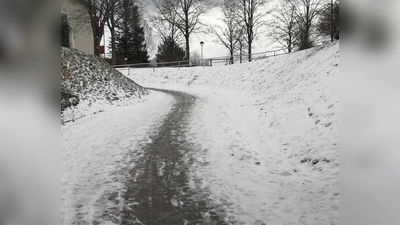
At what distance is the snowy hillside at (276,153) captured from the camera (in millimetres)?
3355

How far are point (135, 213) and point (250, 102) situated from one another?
9.23 metres

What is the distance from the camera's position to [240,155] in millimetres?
5430

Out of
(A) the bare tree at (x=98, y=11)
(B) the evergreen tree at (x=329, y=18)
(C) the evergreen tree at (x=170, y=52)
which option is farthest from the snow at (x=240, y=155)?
Answer: (C) the evergreen tree at (x=170, y=52)

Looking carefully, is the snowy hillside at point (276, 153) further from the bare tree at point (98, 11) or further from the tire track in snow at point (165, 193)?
the bare tree at point (98, 11)

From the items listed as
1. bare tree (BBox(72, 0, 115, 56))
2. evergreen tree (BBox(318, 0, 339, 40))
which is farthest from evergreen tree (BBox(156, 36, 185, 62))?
bare tree (BBox(72, 0, 115, 56))

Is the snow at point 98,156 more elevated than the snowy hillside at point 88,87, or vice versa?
the snowy hillside at point 88,87

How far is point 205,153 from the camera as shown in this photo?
5.43m

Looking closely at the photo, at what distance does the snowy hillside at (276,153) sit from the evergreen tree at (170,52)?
40.6 ft

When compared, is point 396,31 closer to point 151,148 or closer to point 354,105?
point 354,105

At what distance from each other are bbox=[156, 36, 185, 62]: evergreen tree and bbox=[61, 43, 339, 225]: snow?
12.6 m

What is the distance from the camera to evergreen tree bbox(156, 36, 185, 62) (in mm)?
A: 22734

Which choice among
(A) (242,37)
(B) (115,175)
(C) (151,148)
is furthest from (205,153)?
(A) (242,37)

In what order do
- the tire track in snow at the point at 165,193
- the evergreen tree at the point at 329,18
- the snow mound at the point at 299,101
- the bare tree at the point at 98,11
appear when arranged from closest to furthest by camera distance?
the evergreen tree at the point at 329,18 < the tire track in snow at the point at 165,193 < the snow mound at the point at 299,101 < the bare tree at the point at 98,11

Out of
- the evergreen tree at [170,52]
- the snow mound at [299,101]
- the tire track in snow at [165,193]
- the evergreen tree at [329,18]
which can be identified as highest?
the evergreen tree at [170,52]
